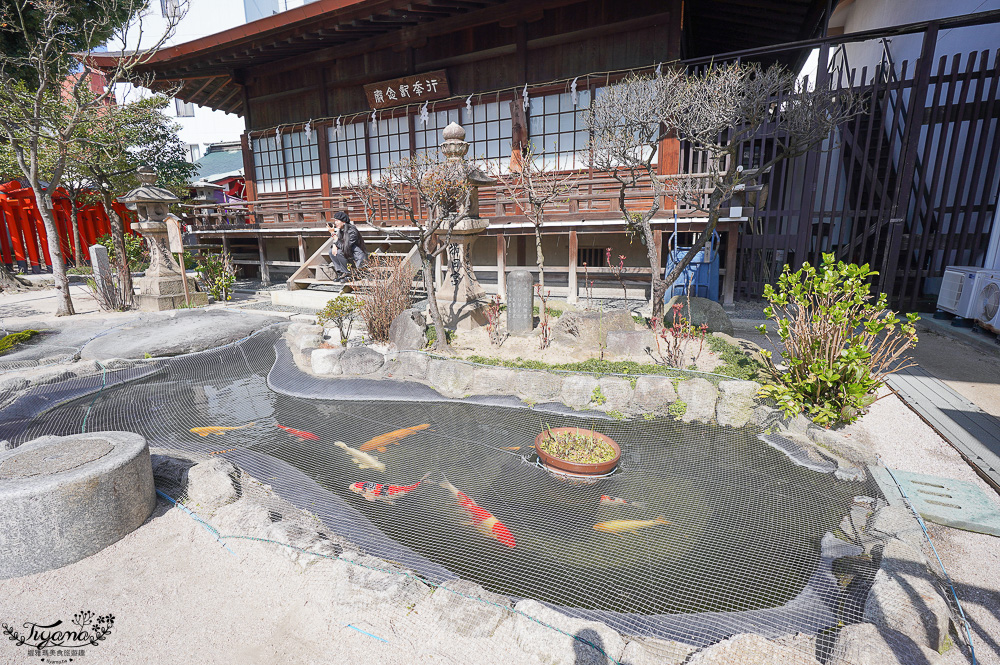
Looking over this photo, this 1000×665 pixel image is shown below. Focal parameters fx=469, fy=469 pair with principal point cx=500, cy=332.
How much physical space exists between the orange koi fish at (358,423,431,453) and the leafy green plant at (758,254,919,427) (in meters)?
3.46

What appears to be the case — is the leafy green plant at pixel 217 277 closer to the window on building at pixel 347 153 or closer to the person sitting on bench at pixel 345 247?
the person sitting on bench at pixel 345 247

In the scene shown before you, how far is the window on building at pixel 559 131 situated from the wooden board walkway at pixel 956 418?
670 cm

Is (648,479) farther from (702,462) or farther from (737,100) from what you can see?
(737,100)

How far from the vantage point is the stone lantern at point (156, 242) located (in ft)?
32.7

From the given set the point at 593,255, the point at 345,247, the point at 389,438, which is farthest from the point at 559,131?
the point at 389,438

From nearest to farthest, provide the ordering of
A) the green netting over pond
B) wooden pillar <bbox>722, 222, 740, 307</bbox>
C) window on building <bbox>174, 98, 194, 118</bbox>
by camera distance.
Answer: the green netting over pond
wooden pillar <bbox>722, 222, 740, 307</bbox>
window on building <bbox>174, 98, 194, 118</bbox>

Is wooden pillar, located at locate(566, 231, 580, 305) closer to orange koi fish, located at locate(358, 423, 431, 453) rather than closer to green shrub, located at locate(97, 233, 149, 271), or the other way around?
orange koi fish, located at locate(358, 423, 431, 453)

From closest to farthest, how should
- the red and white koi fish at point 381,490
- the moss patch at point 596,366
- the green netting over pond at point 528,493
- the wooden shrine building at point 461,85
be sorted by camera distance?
the green netting over pond at point 528,493
the red and white koi fish at point 381,490
the moss patch at point 596,366
the wooden shrine building at point 461,85

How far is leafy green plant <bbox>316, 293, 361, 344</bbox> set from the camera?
7023 millimetres

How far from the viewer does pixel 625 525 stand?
328 centimetres

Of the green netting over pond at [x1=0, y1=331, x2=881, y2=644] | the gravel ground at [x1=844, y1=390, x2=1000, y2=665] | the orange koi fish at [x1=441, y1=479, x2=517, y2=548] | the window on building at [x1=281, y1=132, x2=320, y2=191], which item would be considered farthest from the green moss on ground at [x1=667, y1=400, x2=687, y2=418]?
the window on building at [x1=281, y1=132, x2=320, y2=191]

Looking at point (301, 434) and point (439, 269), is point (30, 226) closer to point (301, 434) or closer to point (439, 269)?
point (439, 269)

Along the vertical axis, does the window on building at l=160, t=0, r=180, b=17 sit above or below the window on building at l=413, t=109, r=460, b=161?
above

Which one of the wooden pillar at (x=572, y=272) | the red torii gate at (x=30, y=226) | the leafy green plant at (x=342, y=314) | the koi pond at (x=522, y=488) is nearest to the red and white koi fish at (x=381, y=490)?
the koi pond at (x=522, y=488)
